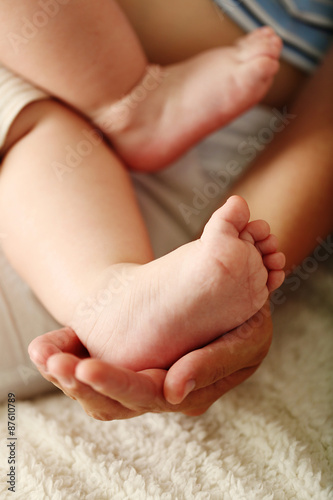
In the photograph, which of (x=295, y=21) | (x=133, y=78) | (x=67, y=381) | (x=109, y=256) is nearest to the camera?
(x=67, y=381)

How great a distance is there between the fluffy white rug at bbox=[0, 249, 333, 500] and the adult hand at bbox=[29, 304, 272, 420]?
5 cm

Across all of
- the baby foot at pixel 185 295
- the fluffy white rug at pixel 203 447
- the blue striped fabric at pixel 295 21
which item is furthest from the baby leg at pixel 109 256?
the blue striped fabric at pixel 295 21

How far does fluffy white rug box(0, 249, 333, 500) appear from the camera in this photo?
18.6 inches

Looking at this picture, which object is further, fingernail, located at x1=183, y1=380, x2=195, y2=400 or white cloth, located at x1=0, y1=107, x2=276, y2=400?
white cloth, located at x1=0, y1=107, x2=276, y2=400

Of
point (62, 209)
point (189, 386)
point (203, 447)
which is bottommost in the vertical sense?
point (203, 447)

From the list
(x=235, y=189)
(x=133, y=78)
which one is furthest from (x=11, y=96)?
Result: (x=235, y=189)

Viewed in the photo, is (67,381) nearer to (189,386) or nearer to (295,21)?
(189,386)

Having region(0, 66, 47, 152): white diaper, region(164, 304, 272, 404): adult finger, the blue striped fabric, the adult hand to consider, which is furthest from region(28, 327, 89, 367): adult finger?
the blue striped fabric

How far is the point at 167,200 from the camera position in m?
0.69

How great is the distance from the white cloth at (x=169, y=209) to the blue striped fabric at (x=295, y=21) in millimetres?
103

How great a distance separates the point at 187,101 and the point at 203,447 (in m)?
0.43

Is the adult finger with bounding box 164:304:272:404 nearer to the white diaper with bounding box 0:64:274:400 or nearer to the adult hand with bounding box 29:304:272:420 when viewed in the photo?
the adult hand with bounding box 29:304:272:420

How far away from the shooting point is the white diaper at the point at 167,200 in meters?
0.56

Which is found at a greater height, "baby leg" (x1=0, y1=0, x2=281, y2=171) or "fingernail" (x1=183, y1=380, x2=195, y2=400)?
"baby leg" (x1=0, y1=0, x2=281, y2=171)
